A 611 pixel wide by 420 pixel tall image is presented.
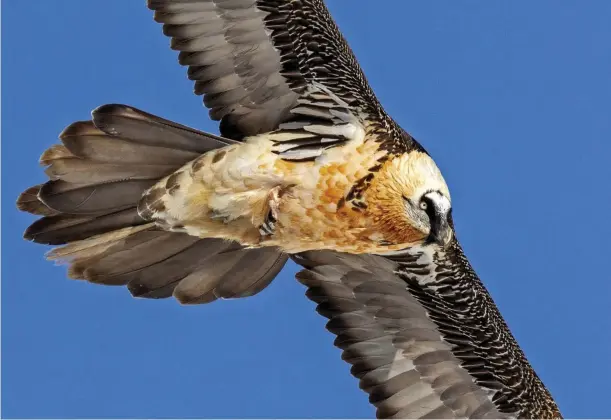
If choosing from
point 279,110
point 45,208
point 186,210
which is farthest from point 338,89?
point 45,208

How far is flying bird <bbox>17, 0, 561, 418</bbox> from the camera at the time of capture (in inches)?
399

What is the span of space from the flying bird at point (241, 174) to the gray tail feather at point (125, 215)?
1 centimetres

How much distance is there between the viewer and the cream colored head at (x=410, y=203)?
392 inches

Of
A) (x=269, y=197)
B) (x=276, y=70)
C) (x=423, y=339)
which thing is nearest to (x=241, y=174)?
(x=269, y=197)

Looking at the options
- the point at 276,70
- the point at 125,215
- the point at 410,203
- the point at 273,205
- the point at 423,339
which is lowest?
the point at 423,339

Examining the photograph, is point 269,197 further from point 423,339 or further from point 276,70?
point 423,339

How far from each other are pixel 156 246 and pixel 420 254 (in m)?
2.50

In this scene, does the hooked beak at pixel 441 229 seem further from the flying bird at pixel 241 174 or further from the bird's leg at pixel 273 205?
the bird's leg at pixel 273 205

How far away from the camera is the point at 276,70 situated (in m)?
10.5

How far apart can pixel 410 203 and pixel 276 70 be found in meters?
1.70

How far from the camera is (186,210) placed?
10539 mm

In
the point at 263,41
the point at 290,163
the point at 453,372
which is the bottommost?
the point at 453,372

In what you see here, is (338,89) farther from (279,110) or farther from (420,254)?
(420,254)

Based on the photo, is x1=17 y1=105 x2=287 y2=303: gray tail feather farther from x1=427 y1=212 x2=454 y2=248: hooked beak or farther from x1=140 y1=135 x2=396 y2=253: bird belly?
x1=427 y1=212 x2=454 y2=248: hooked beak
